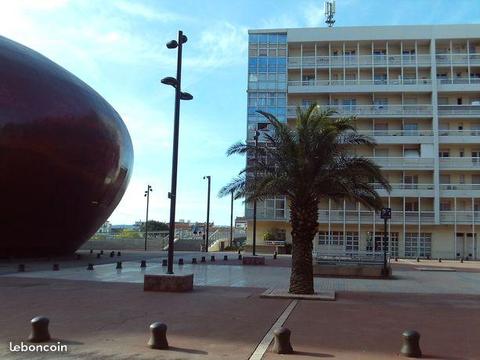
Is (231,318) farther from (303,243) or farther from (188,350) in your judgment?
(303,243)

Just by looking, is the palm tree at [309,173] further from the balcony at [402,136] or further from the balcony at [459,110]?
the balcony at [459,110]

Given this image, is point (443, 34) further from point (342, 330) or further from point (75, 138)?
point (342, 330)

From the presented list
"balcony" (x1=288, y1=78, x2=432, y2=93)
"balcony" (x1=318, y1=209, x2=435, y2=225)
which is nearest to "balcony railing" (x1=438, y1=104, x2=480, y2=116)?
"balcony" (x1=288, y1=78, x2=432, y2=93)

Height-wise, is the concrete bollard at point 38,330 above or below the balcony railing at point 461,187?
below

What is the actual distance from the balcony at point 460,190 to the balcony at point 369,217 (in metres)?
2.59

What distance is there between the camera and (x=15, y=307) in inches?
509

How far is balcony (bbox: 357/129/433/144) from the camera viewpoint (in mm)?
60000

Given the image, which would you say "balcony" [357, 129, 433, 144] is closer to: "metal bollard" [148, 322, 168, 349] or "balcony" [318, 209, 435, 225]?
"balcony" [318, 209, 435, 225]

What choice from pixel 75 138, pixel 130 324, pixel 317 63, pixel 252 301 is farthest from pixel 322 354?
pixel 317 63

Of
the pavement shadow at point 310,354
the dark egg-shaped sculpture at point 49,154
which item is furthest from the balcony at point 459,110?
the pavement shadow at point 310,354

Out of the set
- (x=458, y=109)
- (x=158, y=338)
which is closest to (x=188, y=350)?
(x=158, y=338)

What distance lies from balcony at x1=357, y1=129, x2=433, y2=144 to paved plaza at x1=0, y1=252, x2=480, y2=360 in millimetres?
42086

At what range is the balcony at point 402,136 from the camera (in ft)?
197

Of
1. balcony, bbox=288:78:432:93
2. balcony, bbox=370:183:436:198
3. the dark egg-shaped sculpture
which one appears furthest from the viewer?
balcony, bbox=288:78:432:93
